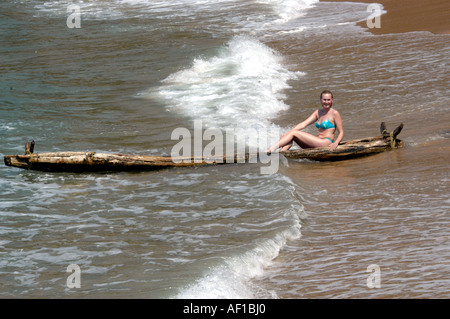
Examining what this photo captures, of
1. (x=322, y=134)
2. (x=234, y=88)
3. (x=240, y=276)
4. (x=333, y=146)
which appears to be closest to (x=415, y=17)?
(x=234, y=88)

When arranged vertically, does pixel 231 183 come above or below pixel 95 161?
below

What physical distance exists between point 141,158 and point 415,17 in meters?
12.5

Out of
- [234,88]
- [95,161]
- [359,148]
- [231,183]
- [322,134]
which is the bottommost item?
[231,183]

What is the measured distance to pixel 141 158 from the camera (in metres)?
8.58

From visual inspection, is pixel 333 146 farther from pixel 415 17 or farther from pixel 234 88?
pixel 415 17

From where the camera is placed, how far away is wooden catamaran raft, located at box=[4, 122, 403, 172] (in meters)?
8.53

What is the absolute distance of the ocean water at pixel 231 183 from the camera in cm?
543

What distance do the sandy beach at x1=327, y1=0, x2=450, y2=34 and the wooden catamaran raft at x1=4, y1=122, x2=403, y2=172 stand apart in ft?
28.6

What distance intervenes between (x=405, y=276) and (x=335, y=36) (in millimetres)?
13012
